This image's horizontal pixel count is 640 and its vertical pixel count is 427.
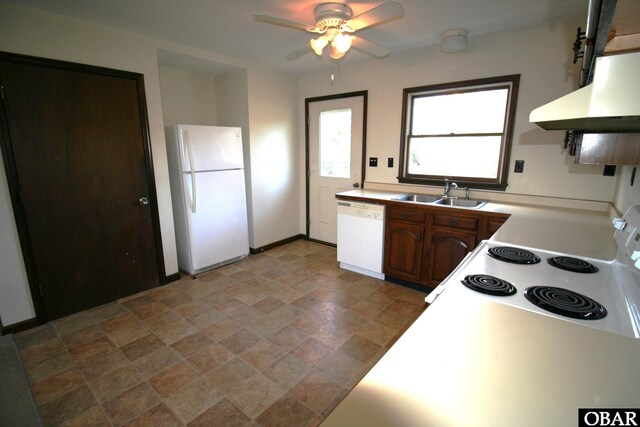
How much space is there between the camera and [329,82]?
12.9ft

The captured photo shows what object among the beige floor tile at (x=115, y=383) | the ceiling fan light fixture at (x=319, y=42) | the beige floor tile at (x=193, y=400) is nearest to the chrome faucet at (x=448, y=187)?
the ceiling fan light fixture at (x=319, y=42)

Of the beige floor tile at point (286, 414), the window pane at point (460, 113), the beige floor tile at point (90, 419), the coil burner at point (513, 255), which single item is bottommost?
the beige floor tile at point (90, 419)

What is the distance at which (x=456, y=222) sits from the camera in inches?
105

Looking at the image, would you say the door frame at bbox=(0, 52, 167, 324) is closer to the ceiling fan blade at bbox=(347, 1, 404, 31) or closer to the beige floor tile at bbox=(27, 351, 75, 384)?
the beige floor tile at bbox=(27, 351, 75, 384)

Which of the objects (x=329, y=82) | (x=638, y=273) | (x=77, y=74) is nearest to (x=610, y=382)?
(x=638, y=273)

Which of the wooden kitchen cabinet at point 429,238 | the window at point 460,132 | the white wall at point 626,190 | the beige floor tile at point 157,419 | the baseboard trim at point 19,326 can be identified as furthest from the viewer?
the window at point 460,132

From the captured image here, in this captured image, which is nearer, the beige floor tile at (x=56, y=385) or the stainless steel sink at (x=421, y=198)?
the beige floor tile at (x=56, y=385)

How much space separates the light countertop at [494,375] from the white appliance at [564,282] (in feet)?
0.31

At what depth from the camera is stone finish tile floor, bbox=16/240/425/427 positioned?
1.67 m

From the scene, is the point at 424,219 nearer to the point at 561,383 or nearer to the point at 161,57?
the point at 561,383

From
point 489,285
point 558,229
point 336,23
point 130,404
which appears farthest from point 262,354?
point 336,23

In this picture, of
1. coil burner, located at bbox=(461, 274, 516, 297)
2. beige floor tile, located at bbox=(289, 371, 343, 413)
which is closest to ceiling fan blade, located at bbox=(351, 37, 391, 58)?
coil burner, located at bbox=(461, 274, 516, 297)

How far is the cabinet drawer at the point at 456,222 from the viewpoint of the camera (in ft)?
8.47

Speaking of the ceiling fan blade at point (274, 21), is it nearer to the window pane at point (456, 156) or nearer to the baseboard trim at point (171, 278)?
the window pane at point (456, 156)
